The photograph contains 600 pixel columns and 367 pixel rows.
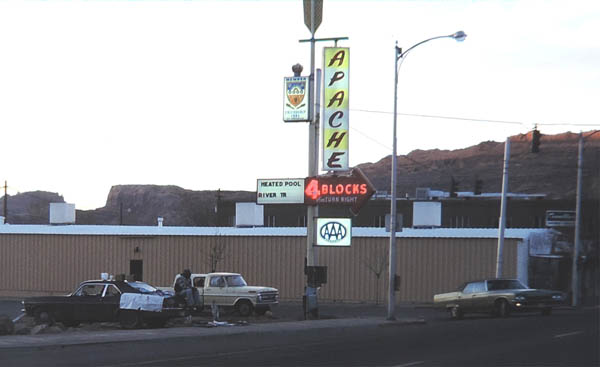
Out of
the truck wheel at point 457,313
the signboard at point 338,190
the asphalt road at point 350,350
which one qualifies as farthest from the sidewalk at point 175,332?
the truck wheel at point 457,313

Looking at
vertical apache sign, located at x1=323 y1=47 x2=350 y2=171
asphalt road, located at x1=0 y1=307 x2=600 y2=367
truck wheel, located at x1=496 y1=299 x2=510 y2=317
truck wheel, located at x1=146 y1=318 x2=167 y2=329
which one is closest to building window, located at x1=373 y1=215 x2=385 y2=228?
truck wheel, located at x1=496 y1=299 x2=510 y2=317

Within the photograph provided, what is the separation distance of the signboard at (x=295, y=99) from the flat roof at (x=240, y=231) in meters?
16.9

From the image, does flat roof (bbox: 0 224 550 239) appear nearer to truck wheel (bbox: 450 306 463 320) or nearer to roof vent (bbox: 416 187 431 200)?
truck wheel (bbox: 450 306 463 320)

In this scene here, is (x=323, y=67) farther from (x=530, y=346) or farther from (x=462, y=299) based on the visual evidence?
(x=530, y=346)

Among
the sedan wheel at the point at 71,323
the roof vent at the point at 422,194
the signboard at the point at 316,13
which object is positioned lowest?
the sedan wheel at the point at 71,323

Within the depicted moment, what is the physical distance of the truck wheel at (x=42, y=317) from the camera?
2561 cm

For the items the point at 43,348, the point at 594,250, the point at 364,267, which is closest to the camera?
the point at 43,348

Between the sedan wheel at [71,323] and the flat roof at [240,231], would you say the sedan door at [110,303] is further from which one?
the flat roof at [240,231]

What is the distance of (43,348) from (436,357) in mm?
8544

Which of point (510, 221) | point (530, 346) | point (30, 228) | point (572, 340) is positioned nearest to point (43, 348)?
point (530, 346)

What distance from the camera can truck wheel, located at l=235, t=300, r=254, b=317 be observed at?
3409 cm

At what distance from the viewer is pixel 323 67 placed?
106ft

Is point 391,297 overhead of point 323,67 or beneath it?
beneath

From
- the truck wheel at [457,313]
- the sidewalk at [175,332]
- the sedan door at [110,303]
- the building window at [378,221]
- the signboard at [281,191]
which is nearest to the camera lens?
the sidewalk at [175,332]
